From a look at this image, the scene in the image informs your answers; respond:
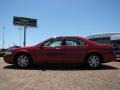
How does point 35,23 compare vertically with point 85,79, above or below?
above

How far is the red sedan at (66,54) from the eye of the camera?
11523 mm

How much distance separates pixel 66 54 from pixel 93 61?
4.07ft

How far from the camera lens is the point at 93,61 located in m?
11.5

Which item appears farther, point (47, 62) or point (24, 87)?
point (47, 62)

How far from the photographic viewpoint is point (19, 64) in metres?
11.6

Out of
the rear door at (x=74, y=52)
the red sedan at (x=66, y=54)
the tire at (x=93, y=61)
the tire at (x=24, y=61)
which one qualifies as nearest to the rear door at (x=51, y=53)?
the red sedan at (x=66, y=54)

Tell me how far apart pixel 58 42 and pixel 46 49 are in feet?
2.20

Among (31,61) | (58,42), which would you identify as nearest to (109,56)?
(58,42)

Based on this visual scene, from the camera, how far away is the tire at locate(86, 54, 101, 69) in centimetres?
1148

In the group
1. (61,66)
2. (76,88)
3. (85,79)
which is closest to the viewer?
(76,88)

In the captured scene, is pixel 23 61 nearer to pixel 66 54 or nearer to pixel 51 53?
pixel 51 53

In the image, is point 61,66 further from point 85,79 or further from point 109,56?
point 85,79

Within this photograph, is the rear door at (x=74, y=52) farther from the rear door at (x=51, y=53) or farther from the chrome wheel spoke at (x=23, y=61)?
the chrome wheel spoke at (x=23, y=61)

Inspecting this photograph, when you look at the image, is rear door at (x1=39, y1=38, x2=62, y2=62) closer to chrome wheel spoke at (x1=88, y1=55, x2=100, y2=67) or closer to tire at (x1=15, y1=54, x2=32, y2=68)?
tire at (x1=15, y1=54, x2=32, y2=68)
